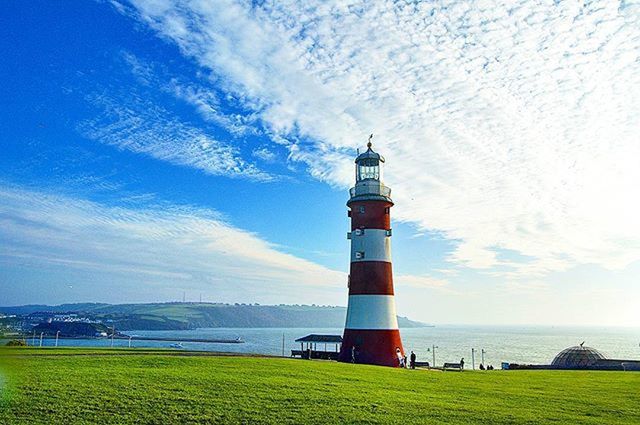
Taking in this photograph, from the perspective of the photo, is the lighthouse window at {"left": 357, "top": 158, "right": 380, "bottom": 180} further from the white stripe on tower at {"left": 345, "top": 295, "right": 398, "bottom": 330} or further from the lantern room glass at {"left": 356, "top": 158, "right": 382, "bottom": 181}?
the white stripe on tower at {"left": 345, "top": 295, "right": 398, "bottom": 330}

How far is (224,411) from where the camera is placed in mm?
13812

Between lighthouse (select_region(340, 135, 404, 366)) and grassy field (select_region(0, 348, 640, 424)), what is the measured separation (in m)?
9.03

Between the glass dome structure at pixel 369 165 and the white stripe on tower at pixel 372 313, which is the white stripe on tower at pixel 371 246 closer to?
the white stripe on tower at pixel 372 313

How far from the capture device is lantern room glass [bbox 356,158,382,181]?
3641cm

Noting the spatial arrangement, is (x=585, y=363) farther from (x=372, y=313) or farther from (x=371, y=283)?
(x=371, y=283)

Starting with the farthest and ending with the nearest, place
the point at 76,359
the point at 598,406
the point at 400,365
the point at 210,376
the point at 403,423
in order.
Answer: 1. the point at 400,365
2. the point at 76,359
3. the point at 210,376
4. the point at 598,406
5. the point at 403,423

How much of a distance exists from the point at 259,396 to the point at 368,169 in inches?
911

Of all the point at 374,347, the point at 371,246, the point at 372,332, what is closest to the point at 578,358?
the point at 374,347

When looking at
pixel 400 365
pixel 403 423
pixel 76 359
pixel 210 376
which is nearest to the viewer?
pixel 403 423

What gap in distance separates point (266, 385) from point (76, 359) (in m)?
8.97

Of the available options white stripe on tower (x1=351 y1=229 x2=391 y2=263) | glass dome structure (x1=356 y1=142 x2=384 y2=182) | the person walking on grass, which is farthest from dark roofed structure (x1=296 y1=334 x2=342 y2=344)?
glass dome structure (x1=356 y1=142 x2=384 y2=182)

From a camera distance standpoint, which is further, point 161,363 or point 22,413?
point 161,363

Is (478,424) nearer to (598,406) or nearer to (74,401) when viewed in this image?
(598,406)

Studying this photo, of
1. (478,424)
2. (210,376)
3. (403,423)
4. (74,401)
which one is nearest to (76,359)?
(210,376)
